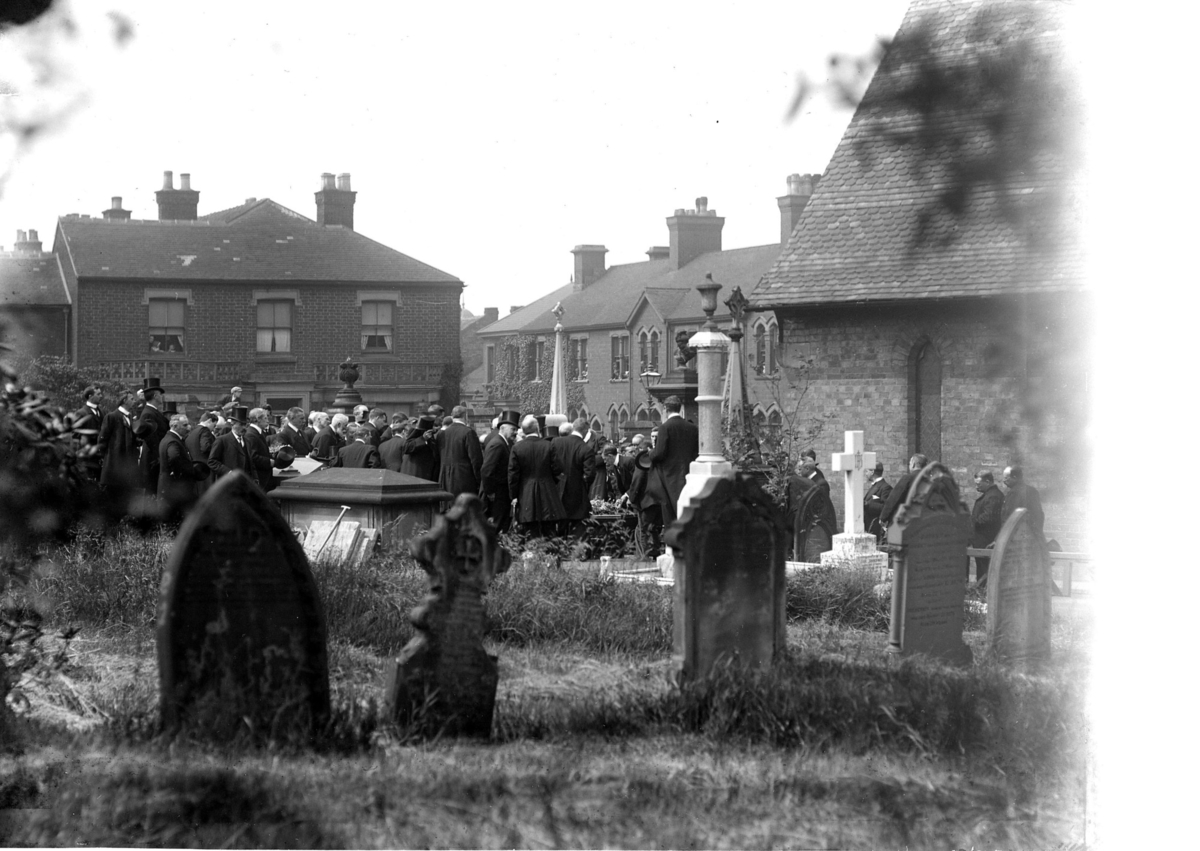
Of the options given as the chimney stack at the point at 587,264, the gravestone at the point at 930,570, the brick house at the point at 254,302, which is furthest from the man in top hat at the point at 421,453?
the chimney stack at the point at 587,264

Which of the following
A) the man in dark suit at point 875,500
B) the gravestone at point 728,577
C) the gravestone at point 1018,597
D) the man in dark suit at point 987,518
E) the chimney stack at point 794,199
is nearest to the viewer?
the gravestone at point 728,577

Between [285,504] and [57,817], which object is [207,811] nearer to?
[57,817]

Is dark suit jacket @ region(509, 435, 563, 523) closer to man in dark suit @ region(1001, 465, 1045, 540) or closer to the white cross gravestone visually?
the white cross gravestone

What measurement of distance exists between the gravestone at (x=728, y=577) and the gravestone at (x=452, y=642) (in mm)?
1174

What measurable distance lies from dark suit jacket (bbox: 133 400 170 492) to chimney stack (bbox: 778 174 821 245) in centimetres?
966

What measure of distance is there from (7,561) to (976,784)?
422 centimetres

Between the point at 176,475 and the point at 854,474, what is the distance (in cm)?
754

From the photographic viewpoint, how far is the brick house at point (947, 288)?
521 cm

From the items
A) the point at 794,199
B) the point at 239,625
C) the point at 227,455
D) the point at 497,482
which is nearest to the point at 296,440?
the point at 497,482

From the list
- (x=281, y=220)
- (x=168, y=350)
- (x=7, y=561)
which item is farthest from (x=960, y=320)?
(x=7, y=561)

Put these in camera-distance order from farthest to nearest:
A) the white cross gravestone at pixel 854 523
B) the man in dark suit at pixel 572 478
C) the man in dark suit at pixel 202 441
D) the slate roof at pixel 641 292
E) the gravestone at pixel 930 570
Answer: the slate roof at pixel 641 292 < the man in dark suit at pixel 572 478 < the white cross gravestone at pixel 854 523 < the man in dark suit at pixel 202 441 < the gravestone at pixel 930 570

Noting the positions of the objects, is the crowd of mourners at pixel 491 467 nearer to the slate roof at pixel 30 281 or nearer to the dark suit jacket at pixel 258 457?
the dark suit jacket at pixel 258 457

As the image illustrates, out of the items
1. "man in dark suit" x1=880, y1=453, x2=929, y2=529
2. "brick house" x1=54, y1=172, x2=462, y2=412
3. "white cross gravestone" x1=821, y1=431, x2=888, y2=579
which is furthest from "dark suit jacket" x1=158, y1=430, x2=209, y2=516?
"man in dark suit" x1=880, y1=453, x2=929, y2=529

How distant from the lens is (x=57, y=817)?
4.97 metres
